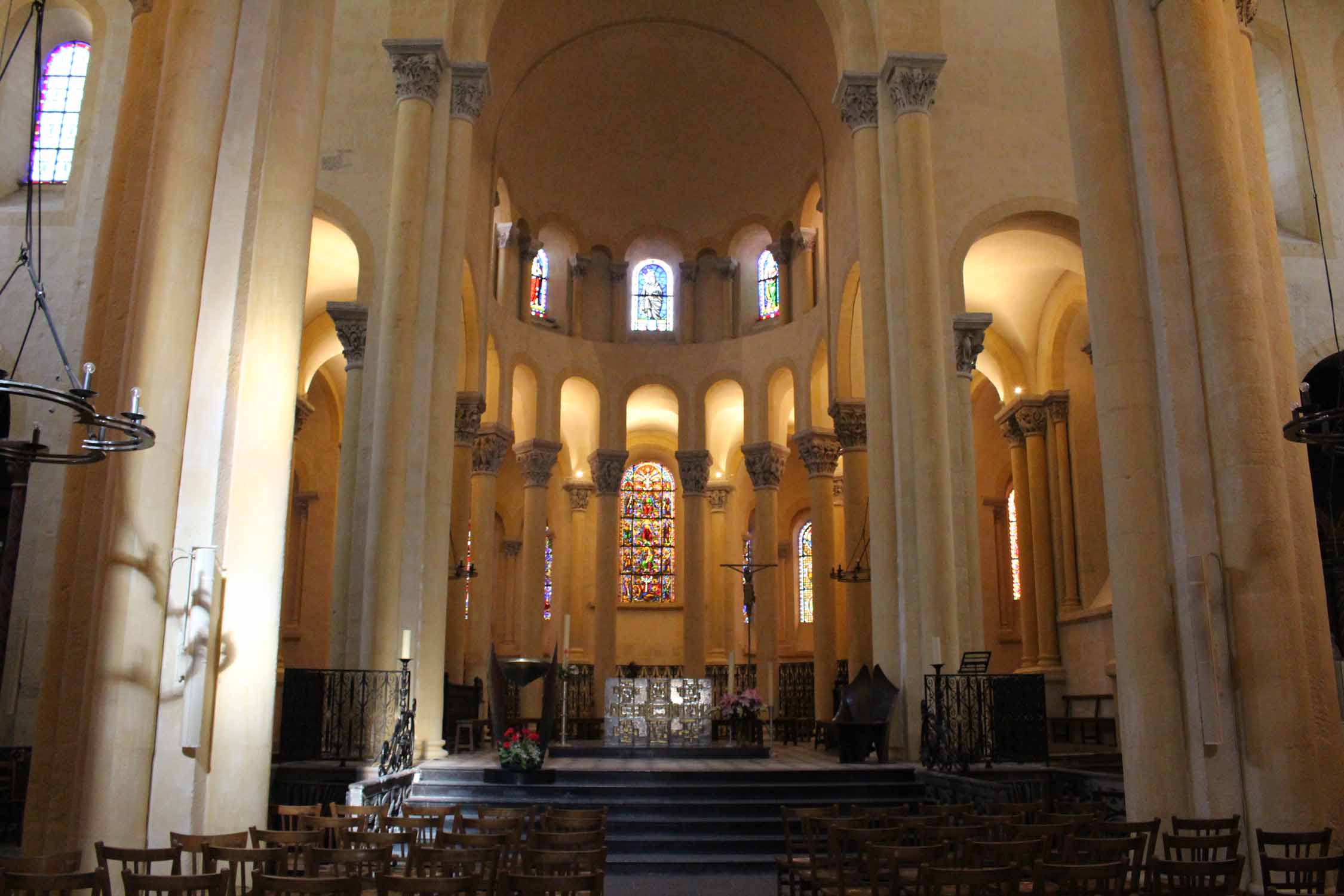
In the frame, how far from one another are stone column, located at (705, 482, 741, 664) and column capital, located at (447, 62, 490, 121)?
56.8 feet

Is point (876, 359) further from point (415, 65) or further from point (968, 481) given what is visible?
point (415, 65)

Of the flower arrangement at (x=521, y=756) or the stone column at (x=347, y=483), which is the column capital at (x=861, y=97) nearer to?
the stone column at (x=347, y=483)

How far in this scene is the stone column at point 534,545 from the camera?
2691 cm

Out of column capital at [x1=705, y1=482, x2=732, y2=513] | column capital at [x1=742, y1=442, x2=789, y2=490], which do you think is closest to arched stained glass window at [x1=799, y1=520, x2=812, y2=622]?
column capital at [x1=705, y1=482, x2=732, y2=513]

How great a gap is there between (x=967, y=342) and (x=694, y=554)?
40.3ft

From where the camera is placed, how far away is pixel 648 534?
35.4 meters

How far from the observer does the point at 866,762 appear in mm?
15742

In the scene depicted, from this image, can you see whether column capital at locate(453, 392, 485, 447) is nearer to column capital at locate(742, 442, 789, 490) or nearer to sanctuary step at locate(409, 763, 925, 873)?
column capital at locate(742, 442, 789, 490)

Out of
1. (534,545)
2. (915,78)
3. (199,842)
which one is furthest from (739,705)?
(199,842)

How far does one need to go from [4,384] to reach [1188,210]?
877cm

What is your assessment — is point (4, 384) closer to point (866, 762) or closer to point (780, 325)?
point (866, 762)

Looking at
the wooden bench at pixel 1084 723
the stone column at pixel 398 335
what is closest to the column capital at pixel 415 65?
the stone column at pixel 398 335

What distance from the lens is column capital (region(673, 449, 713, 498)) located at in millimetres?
29578

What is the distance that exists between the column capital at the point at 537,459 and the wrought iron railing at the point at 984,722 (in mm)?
15413
